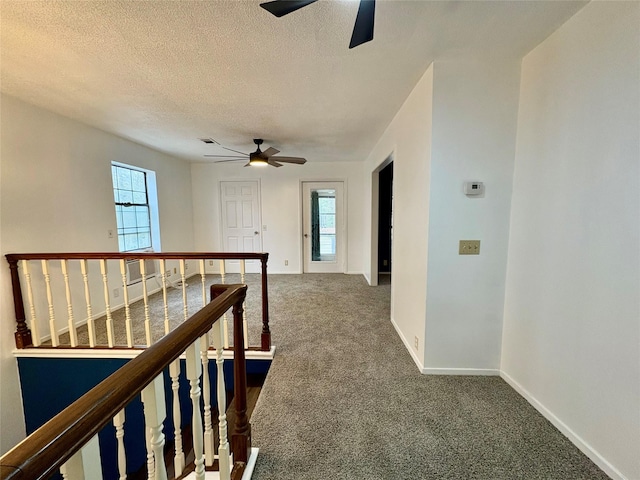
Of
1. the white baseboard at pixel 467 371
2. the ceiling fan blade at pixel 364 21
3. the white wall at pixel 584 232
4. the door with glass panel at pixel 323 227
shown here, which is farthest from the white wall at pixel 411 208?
the door with glass panel at pixel 323 227

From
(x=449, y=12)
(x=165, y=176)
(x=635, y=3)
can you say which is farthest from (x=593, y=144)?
(x=165, y=176)

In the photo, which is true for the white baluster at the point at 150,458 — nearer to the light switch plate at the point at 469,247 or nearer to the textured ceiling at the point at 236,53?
the textured ceiling at the point at 236,53

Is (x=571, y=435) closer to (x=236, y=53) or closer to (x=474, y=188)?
(x=474, y=188)

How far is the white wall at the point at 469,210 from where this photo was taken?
1979 millimetres

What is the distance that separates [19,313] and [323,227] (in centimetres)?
426

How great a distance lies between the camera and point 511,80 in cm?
196

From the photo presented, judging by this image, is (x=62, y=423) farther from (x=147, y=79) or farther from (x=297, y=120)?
(x=297, y=120)

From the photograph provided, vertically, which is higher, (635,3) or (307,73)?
(307,73)

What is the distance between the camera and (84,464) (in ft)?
2.01

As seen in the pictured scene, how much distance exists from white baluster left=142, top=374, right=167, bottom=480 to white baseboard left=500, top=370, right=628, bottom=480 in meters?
1.99

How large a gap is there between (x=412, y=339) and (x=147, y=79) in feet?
9.91

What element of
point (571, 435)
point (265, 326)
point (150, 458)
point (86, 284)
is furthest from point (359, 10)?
point (86, 284)

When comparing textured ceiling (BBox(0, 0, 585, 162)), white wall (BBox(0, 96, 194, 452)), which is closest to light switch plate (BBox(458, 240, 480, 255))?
textured ceiling (BBox(0, 0, 585, 162))

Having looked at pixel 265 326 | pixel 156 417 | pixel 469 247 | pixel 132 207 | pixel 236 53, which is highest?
pixel 236 53
